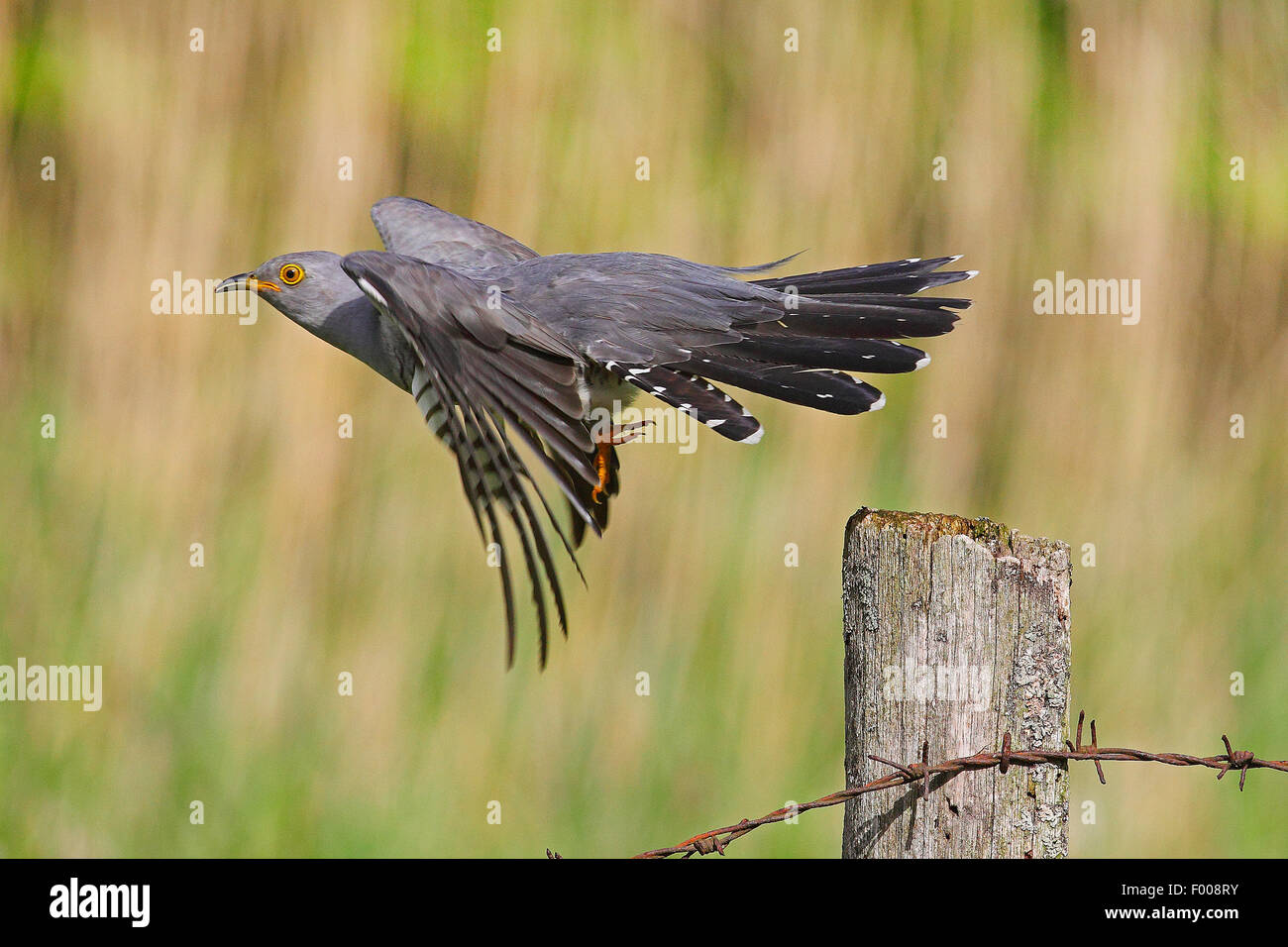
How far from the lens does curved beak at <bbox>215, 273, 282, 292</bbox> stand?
412cm

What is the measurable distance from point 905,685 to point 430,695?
280cm

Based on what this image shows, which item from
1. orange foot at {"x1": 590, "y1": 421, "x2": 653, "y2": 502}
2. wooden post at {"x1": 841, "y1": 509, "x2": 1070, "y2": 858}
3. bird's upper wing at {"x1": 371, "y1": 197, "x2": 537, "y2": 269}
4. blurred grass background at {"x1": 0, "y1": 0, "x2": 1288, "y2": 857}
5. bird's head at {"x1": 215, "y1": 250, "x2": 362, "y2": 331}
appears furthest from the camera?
blurred grass background at {"x1": 0, "y1": 0, "x2": 1288, "y2": 857}

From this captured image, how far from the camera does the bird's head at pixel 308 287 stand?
407cm

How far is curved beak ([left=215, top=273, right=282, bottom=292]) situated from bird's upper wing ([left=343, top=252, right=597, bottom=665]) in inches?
34.3

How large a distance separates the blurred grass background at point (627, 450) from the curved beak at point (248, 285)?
0.70m

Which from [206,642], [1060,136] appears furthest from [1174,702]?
[206,642]

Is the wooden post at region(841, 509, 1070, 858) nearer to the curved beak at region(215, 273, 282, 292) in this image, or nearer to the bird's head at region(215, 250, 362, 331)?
the bird's head at region(215, 250, 362, 331)

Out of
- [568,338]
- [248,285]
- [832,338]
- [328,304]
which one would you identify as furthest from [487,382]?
[248,285]

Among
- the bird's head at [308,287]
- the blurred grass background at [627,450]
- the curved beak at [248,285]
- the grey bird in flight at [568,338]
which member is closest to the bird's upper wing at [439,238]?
the grey bird in flight at [568,338]

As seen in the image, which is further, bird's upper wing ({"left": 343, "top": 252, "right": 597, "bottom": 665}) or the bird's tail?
the bird's tail

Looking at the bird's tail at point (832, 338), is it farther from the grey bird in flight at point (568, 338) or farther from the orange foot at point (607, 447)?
the orange foot at point (607, 447)

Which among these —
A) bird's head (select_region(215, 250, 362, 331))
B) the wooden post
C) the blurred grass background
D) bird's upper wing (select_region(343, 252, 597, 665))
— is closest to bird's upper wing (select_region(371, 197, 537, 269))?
bird's head (select_region(215, 250, 362, 331))

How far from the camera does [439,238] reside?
A: 4.41 meters

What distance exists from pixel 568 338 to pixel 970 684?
1.72m
